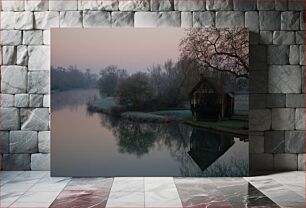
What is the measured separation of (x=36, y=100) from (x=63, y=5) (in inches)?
46.2

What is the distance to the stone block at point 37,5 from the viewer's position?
4812mm

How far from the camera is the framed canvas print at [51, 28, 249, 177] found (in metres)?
4.62

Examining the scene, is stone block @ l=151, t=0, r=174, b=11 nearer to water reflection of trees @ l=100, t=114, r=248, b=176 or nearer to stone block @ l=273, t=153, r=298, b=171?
water reflection of trees @ l=100, t=114, r=248, b=176

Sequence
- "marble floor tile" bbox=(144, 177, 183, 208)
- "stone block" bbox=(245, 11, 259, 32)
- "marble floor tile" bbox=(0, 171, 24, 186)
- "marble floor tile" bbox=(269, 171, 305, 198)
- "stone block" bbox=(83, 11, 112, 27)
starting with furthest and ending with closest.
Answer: "stone block" bbox=(245, 11, 259, 32) → "stone block" bbox=(83, 11, 112, 27) → "marble floor tile" bbox=(0, 171, 24, 186) → "marble floor tile" bbox=(269, 171, 305, 198) → "marble floor tile" bbox=(144, 177, 183, 208)

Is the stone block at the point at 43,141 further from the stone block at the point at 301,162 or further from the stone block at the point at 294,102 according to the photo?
the stone block at the point at 301,162

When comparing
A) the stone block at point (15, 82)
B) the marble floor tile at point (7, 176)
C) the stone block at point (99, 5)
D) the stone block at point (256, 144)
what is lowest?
the marble floor tile at point (7, 176)

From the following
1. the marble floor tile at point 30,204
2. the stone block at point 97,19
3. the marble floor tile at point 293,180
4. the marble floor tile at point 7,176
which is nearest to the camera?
the marble floor tile at point 30,204

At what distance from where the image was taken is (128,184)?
4.25 meters

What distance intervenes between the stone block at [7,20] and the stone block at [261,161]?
3282mm

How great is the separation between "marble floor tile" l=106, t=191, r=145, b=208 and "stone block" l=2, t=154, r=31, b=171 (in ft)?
4.77

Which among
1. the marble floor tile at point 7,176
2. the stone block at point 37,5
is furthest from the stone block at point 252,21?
the marble floor tile at point 7,176

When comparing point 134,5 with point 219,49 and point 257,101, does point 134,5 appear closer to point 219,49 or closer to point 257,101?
point 219,49

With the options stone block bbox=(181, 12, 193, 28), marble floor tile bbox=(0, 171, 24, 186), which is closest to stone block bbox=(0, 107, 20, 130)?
marble floor tile bbox=(0, 171, 24, 186)

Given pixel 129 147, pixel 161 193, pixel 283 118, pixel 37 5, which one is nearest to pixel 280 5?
Answer: pixel 283 118
